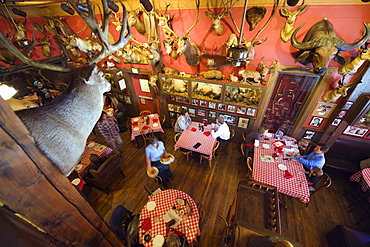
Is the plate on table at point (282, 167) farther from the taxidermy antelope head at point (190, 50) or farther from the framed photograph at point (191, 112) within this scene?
the taxidermy antelope head at point (190, 50)

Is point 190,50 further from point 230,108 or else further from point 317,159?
point 317,159

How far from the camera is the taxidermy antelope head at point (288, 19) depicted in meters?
3.41

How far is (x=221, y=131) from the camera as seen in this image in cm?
489

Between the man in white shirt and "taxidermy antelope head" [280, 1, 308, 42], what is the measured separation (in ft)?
9.22

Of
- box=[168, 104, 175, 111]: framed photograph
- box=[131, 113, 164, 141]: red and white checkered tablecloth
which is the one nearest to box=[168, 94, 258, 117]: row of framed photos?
box=[168, 104, 175, 111]: framed photograph

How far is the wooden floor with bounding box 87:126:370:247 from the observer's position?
3516mm

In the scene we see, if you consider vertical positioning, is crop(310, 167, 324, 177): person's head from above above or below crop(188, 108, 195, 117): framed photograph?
above

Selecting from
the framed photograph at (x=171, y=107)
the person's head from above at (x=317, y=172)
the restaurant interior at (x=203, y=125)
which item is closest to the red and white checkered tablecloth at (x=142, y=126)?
the restaurant interior at (x=203, y=125)

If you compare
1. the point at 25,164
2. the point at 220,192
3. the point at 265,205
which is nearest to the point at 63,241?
the point at 25,164

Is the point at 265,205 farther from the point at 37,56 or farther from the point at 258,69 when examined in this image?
the point at 37,56

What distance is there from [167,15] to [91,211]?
5.25m

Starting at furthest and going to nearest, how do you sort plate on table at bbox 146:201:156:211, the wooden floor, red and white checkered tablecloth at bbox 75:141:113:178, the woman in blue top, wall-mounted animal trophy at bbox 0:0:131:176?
red and white checkered tablecloth at bbox 75:141:113:178 < the woman in blue top < the wooden floor < plate on table at bbox 146:201:156:211 < wall-mounted animal trophy at bbox 0:0:131:176

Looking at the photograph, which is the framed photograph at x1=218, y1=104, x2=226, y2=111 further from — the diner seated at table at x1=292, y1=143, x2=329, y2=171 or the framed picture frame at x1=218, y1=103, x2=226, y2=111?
the diner seated at table at x1=292, y1=143, x2=329, y2=171

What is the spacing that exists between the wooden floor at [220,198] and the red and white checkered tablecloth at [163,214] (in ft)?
3.45
